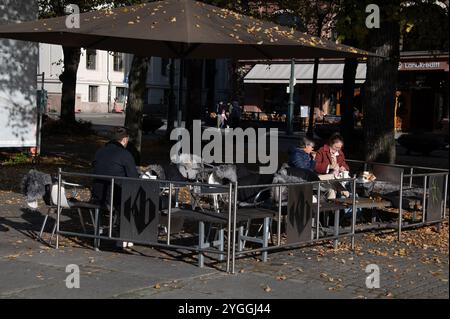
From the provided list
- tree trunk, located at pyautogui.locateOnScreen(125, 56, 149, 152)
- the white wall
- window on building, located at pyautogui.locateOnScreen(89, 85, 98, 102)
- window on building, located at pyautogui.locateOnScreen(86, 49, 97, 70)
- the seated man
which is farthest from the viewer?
window on building, located at pyautogui.locateOnScreen(89, 85, 98, 102)

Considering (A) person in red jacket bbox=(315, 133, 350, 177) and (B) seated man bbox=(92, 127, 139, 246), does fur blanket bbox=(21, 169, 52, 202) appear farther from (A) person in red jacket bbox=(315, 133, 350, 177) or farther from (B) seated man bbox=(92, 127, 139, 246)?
(A) person in red jacket bbox=(315, 133, 350, 177)

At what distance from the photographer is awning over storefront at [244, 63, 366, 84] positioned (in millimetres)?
44406

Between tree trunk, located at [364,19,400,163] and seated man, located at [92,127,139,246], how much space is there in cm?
631

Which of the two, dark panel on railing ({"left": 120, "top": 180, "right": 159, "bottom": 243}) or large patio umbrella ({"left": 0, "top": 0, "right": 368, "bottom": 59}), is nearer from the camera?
dark panel on railing ({"left": 120, "top": 180, "right": 159, "bottom": 243})

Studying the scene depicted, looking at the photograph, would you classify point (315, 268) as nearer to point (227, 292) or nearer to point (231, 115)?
point (227, 292)

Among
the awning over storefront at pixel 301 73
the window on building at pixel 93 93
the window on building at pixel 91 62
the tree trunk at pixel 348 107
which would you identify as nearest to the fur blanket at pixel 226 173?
the tree trunk at pixel 348 107

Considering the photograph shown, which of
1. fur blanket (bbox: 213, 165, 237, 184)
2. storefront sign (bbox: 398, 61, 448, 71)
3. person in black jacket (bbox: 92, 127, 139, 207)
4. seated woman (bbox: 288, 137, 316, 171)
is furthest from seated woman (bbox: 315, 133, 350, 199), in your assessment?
storefront sign (bbox: 398, 61, 448, 71)

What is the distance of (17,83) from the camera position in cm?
1875

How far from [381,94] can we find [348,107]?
1034 centimetres

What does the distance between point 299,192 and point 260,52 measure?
4.41 metres

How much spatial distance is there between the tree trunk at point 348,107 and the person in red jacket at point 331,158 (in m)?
12.3

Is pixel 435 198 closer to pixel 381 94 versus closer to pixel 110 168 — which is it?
pixel 381 94

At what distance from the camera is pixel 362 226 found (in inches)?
406

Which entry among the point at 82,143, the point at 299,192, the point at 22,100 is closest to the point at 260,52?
the point at 299,192
